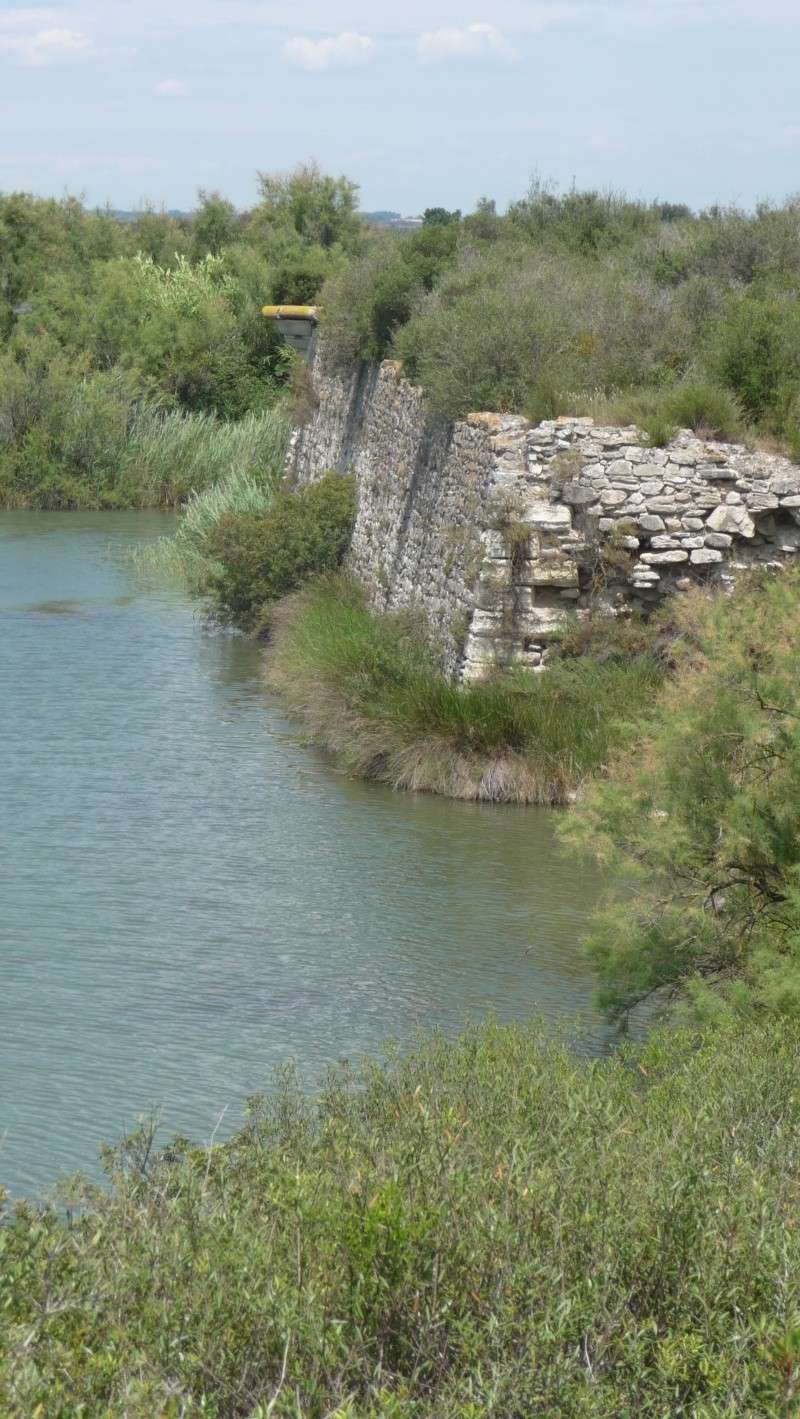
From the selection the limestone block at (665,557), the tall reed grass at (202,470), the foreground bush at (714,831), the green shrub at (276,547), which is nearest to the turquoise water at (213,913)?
the foreground bush at (714,831)

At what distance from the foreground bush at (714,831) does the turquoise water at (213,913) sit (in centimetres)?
117

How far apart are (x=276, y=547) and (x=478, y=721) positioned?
22.3 ft

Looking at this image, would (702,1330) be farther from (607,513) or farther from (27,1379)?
(607,513)

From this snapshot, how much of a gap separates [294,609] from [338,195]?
95.8 ft

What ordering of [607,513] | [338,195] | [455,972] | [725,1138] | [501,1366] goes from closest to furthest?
[501,1366] < [725,1138] < [455,972] < [607,513] < [338,195]

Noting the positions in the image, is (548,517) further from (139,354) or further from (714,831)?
(139,354)

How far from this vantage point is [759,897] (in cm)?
774

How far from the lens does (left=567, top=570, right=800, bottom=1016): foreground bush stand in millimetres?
7531

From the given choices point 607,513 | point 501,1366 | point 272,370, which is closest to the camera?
point 501,1366

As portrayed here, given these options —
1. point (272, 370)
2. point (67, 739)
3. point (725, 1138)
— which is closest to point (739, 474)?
point (67, 739)

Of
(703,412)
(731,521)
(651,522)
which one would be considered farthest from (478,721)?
(703,412)

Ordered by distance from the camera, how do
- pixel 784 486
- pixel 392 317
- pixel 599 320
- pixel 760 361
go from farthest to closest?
pixel 392 317 → pixel 599 320 → pixel 760 361 → pixel 784 486

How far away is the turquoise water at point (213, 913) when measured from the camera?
27.2 feet

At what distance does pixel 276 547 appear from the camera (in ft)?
65.3
